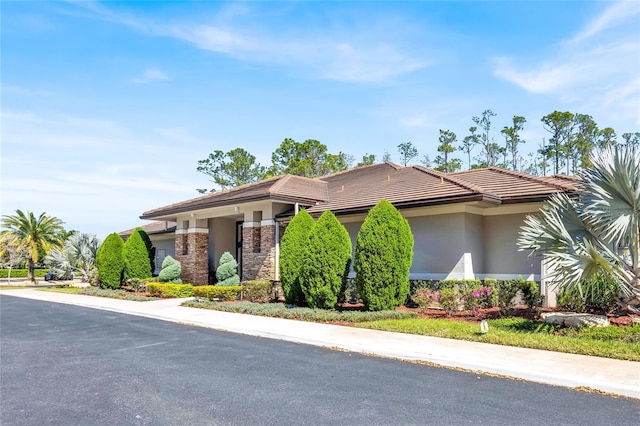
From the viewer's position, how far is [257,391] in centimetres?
663

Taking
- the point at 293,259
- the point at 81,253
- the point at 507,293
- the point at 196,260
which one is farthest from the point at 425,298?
the point at 81,253

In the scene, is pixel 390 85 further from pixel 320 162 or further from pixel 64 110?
pixel 320 162

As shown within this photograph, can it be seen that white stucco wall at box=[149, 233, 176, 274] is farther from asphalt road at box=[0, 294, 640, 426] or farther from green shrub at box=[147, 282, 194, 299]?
asphalt road at box=[0, 294, 640, 426]

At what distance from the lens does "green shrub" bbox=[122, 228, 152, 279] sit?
84.5ft

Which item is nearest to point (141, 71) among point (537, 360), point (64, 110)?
point (64, 110)

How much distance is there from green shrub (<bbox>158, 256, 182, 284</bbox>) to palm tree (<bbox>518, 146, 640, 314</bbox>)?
57.8ft

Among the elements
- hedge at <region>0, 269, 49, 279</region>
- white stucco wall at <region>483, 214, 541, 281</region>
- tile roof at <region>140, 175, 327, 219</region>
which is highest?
tile roof at <region>140, 175, 327, 219</region>

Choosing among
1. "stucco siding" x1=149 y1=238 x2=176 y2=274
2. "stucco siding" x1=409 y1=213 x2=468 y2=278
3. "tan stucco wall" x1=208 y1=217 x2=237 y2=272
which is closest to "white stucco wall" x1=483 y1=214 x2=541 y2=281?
"stucco siding" x1=409 y1=213 x2=468 y2=278

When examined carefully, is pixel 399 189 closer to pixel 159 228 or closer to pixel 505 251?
pixel 505 251

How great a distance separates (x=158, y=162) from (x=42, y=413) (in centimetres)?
1900

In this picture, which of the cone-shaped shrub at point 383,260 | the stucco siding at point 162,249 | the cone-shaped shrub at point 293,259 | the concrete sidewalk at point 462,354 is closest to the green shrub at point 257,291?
the cone-shaped shrub at point 293,259

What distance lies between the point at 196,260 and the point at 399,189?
1180 cm

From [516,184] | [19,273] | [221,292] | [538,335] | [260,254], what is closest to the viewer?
[538,335]

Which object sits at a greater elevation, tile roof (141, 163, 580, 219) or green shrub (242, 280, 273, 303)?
tile roof (141, 163, 580, 219)
